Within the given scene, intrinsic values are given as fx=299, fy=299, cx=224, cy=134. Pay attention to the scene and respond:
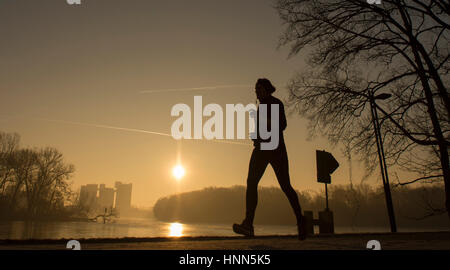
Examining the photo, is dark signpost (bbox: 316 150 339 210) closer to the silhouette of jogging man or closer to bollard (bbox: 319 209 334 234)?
bollard (bbox: 319 209 334 234)

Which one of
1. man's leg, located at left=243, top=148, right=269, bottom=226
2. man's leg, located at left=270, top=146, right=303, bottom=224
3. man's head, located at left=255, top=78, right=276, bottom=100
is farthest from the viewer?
man's head, located at left=255, top=78, right=276, bottom=100

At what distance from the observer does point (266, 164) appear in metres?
4.93

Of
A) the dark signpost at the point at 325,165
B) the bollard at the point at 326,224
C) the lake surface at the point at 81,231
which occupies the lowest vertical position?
the lake surface at the point at 81,231

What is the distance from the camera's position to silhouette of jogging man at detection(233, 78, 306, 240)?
480cm

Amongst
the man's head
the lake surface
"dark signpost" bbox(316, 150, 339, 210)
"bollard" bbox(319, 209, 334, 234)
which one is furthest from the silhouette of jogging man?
the lake surface

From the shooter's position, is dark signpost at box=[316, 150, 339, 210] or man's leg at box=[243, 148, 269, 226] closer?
man's leg at box=[243, 148, 269, 226]

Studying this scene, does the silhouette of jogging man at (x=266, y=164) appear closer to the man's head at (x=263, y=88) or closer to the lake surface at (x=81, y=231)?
the man's head at (x=263, y=88)

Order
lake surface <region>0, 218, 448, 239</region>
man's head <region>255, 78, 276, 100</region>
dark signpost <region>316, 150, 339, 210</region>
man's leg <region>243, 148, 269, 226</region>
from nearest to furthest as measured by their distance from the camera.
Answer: man's leg <region>243, 148, 269, 226</region> < man's head <region>255, 78, 276, 100</region> < dark signpost <region>316, 150, 339, 210</region> < lake surface <region>0, 218, 448, 239</region>

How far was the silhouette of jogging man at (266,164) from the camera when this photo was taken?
4797 mm

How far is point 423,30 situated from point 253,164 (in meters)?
7.54

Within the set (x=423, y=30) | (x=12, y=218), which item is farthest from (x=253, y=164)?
(x=12, y=218)

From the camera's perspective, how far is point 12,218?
75250 mm

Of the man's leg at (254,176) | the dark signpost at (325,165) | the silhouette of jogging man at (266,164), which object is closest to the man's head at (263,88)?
the silhouette of jogging man at (266,164)

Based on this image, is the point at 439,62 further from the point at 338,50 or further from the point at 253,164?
the point at 253,164
